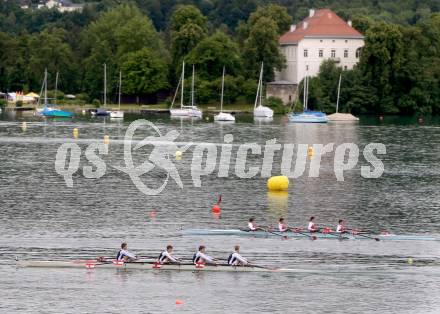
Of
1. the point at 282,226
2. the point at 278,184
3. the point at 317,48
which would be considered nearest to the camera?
the point at 282,226

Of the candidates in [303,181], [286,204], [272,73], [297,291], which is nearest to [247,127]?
[272,73]

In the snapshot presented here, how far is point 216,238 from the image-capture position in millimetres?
54344

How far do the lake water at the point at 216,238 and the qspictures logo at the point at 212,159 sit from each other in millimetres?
778

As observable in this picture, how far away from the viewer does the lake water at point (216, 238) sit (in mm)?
43562

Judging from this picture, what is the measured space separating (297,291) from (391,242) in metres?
→ 10.8

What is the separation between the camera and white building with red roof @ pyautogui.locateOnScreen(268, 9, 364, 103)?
158000mm

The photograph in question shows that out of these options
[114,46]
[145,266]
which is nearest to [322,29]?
[114,46]

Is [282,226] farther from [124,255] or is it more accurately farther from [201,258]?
[124,255]

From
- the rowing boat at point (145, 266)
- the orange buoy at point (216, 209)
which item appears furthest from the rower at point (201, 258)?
the orange buoy at point (216, 209)

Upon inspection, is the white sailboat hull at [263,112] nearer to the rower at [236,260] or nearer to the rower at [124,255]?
the rower at [236,260]

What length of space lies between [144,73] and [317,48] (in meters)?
25.6

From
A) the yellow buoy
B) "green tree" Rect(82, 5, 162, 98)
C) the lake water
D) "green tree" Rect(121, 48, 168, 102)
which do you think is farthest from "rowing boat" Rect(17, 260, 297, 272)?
"green tree" Rect(82, 5, 162, 98)

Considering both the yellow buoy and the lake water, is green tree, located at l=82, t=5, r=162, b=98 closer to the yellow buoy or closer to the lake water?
the lake water

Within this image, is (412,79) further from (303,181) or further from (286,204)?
(286,204)
